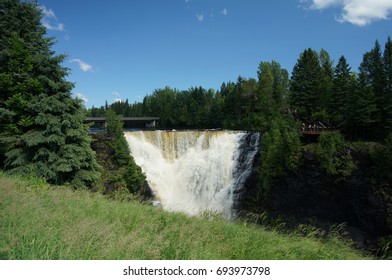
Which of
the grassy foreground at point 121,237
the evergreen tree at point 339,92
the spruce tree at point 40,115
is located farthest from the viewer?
the evergreen tree at point 339,92

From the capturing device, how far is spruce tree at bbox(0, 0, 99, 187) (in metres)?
14.7

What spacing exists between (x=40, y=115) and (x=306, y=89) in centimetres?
3658

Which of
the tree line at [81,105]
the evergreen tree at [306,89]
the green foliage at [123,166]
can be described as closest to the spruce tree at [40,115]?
the tree line at [81,105]

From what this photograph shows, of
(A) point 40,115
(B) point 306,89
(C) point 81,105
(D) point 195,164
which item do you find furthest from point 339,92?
(A) point 40,115

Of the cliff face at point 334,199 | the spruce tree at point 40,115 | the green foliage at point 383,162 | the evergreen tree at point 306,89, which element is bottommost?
the cliff face at point 334,199

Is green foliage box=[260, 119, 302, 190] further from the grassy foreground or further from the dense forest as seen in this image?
the grassy foreground

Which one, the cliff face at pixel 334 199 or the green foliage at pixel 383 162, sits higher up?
the green foliage at pixel 383 162

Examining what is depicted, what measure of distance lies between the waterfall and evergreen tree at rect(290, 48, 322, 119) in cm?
1185

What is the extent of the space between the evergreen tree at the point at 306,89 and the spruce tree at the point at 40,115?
33.6 metres

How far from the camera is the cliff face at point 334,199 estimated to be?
2315 centimetres

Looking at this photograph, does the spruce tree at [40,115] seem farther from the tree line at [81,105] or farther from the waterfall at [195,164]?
the waterfall at [195,164]

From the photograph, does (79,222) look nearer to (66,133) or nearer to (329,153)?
(66,133)

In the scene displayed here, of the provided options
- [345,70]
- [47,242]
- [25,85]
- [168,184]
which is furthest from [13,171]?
[345,70]

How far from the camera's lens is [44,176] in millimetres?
14375
